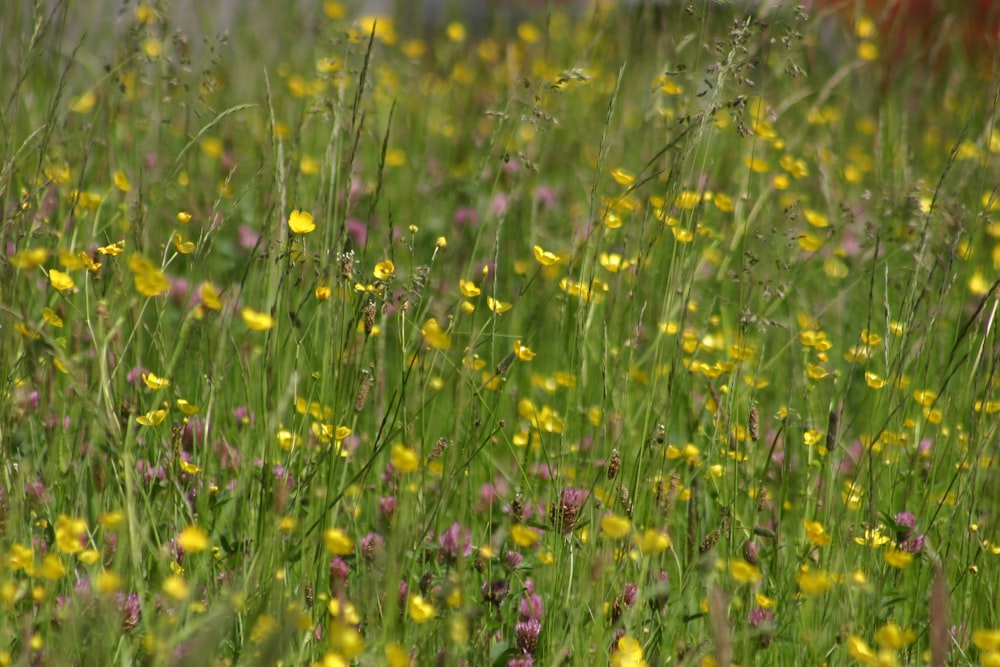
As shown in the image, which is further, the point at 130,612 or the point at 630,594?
the point at 630,594

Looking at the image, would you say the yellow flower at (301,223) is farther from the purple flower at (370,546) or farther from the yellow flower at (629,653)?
the yellow flower at (629,653)

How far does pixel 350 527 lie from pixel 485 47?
4415 millimetres

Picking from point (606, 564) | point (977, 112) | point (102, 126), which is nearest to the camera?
point (606, 564)

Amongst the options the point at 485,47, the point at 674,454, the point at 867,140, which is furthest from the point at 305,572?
the point at 485,47

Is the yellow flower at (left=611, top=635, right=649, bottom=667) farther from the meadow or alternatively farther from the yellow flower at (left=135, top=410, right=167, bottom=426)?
the yellow flower at (left=135, top=410, right=167, bottom=426)

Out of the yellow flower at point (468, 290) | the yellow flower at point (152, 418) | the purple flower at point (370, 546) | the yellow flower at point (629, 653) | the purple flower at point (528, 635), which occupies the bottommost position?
the purple flower at point (528, 635)

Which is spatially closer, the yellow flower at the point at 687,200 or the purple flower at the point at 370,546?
the purple flower at the point at 370,546

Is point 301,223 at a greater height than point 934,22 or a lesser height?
lesser

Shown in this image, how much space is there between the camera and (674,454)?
1874 millimetres

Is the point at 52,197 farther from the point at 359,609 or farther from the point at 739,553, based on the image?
the point at 739,553

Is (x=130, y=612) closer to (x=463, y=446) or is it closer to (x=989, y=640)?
(x=463, y=446)

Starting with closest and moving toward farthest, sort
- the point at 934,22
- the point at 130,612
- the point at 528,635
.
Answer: the point at 130,612
the point at 528,635
the point at 934,22

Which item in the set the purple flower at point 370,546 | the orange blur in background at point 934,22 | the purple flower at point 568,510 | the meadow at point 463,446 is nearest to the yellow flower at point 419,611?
the meadow at point 463,446

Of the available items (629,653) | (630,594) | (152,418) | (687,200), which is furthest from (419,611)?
(687,200)
